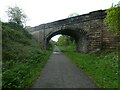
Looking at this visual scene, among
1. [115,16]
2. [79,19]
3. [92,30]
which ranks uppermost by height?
[79,19]

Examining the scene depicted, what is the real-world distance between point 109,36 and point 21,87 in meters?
20.3

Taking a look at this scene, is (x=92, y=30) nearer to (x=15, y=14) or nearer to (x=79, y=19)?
(x=79, y=19)

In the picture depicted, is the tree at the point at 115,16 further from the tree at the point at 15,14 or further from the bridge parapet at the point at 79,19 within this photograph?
the tree at the point at 15,14

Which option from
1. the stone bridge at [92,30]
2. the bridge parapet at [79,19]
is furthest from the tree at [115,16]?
the bridge parapet at [79,19]

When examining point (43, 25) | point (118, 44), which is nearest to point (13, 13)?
point (43, 25)

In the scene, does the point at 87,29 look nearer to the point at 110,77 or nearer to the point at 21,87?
the point at 110,77

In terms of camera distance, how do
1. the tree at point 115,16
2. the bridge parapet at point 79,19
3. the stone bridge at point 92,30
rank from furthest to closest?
the bridge parapet at point 79,19 → the stone bridge at point 92,30 → the tree at point 115,16

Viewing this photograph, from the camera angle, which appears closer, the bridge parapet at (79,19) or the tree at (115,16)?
the tree at (115,16)

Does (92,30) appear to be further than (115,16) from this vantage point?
Yes

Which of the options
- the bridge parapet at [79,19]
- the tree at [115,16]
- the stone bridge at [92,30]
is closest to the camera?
the tree at [115,16]

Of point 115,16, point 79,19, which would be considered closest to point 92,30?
point 79,19

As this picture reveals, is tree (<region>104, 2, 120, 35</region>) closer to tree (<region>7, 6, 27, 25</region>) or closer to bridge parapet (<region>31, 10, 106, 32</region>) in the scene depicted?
bridge parapet (<region>31, 10, 106, 32</region>)

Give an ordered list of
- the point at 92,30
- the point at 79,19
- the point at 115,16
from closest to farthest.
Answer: the point at 115,16
the point at 92,30
the point at 79,19

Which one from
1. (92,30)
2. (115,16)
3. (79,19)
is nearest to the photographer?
(115,16)
